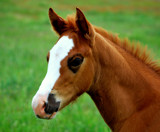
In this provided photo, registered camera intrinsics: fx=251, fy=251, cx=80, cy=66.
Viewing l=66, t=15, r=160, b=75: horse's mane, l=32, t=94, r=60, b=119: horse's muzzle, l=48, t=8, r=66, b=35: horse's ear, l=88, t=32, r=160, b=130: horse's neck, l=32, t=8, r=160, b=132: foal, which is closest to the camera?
l=32, t=94, r=60, b=119: horse's muzzle

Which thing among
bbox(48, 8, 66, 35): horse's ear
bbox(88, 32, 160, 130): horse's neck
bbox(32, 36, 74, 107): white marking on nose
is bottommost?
bbox(88, 32, 160, 130): horse's neck

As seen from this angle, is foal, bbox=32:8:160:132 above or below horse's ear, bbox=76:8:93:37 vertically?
below

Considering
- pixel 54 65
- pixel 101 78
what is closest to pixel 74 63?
pixel 54 65

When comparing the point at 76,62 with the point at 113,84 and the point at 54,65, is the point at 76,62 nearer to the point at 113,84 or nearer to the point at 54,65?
the point at 54,65

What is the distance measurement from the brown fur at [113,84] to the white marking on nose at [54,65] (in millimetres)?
80

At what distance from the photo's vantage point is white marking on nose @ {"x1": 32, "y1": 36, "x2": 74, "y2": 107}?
8.22ft

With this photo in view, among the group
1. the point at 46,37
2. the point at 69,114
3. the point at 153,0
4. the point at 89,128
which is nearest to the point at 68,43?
the point at 89,128

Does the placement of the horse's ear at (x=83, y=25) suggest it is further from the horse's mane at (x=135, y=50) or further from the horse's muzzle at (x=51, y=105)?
the horse's muzzle at (x=51, y=105)

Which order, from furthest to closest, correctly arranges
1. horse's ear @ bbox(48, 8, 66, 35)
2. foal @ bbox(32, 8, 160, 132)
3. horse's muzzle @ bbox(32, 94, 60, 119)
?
horse's ear @ bbox(48, 8, 66, 35)
foal @ bbox(32, 8, 160, 132)
horse's muzzle @ bbox(32, 94, 60, 119)

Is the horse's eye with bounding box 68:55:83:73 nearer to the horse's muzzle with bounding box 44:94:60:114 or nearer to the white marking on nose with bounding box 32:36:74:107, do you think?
the white marking on nose with bounding box 32:36:74:107

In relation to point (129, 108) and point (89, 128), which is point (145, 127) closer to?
point (129, 108)

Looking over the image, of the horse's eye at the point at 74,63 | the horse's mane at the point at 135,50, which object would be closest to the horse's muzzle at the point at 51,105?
the horse's eye at the point at 74,63

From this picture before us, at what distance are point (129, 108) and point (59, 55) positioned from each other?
100 centimetres

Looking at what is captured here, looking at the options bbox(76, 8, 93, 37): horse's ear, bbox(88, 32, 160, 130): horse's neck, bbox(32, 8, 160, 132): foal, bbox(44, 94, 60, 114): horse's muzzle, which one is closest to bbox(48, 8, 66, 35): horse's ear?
bbox(32, 8, 160, 132): foal
